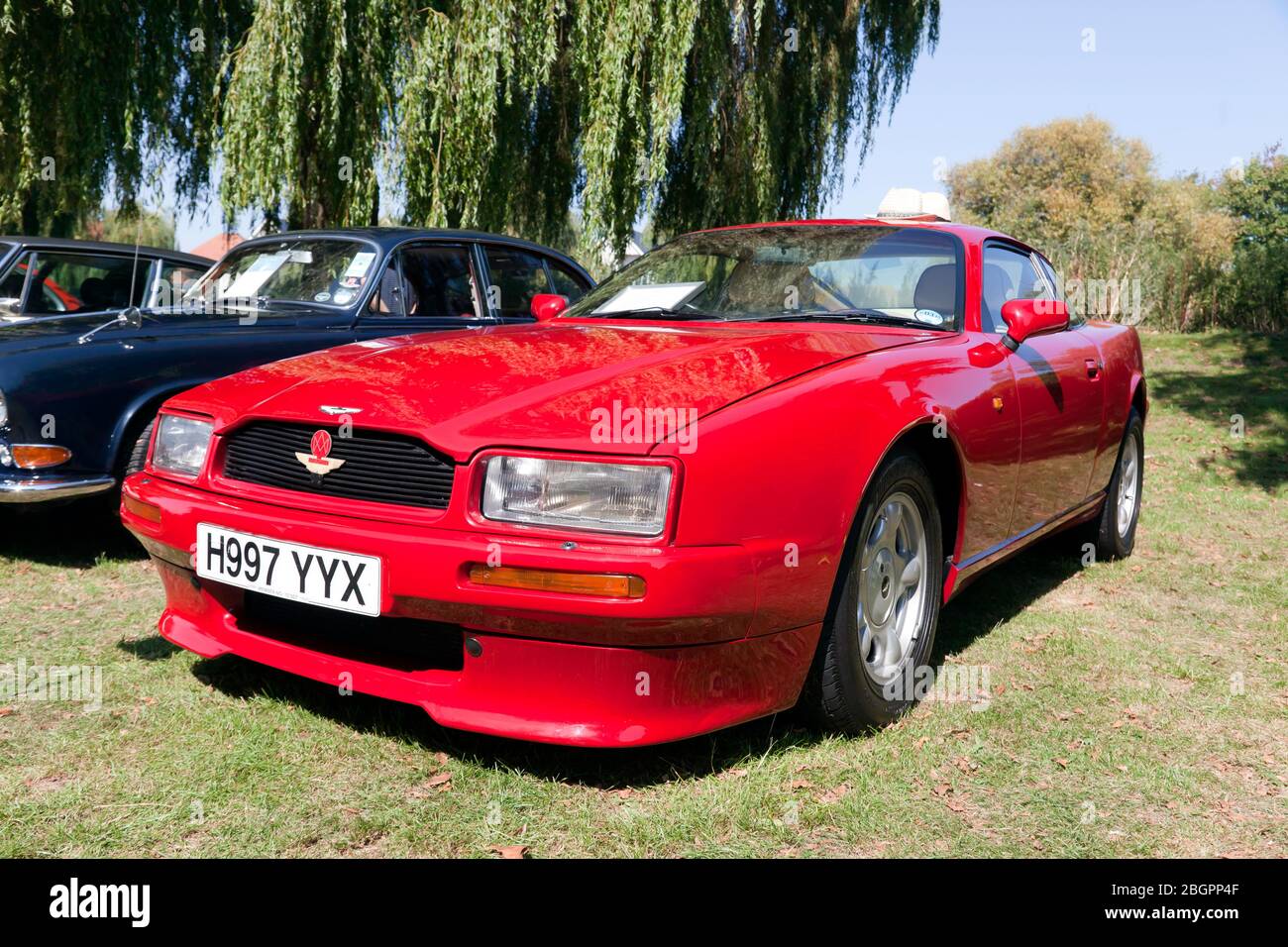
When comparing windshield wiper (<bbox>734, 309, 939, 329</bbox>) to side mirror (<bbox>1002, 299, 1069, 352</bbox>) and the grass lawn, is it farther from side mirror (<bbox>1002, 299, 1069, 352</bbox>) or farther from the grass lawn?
the grass lawn

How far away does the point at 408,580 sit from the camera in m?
2.29

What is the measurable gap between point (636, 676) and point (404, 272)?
12.1 feet

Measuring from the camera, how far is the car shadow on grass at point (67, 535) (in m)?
4.58

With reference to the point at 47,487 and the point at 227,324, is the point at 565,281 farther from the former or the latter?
the point at 47,487

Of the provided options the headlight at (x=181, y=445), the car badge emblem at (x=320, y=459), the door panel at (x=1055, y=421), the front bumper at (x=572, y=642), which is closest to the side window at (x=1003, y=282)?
the door panel at (x=1055, y=421)

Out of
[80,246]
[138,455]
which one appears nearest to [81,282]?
[80,246]

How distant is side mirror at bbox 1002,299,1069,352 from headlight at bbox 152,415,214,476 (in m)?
2.55

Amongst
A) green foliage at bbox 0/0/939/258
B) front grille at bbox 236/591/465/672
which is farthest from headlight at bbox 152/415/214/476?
green foliage at bbox 0/0/939/258

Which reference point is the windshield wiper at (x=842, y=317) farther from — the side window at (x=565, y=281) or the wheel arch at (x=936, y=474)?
the side window at (x=565, y=281)

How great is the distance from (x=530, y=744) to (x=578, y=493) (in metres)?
0.83

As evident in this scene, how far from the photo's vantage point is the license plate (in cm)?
235

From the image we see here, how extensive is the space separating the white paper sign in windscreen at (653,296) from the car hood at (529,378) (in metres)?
0.29

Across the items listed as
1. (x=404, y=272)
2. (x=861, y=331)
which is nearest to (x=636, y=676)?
(x=861, y=331)
